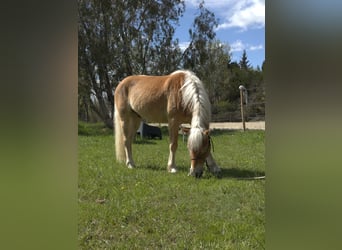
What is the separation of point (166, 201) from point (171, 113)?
1.23 meters

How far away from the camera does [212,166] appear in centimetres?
200

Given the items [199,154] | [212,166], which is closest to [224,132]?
[212,166]

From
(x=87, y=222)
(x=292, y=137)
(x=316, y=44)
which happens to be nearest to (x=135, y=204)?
(x=87, y=222)

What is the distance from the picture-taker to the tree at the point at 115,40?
85cm

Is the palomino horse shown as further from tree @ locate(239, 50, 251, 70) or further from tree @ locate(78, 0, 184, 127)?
tree @ locate(239, 50, 251, 70)

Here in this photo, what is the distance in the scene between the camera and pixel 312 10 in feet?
1.92

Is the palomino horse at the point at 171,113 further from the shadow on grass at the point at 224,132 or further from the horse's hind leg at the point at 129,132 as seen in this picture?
the shadow on grass at the point at 224,132

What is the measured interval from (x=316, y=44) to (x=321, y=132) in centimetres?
16

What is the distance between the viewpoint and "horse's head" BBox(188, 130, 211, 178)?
2025mm

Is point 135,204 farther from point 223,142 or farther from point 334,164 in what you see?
point 334,164

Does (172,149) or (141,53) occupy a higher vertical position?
(141,53)

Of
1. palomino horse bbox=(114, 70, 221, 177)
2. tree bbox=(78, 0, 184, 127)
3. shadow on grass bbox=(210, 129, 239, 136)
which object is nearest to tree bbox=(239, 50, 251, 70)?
tree bbox=(78, 0, 184, 127)

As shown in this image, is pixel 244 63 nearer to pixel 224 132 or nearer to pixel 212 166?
pixel 224 132

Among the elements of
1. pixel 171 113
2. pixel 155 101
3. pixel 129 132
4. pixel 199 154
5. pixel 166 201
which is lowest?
pixel 166 201
